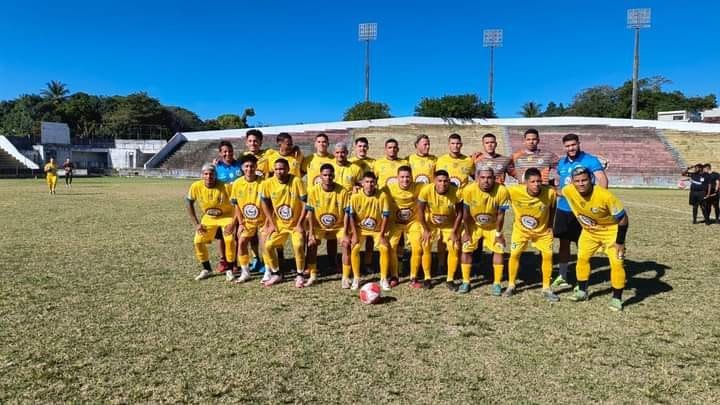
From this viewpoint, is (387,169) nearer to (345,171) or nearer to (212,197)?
(345,171)

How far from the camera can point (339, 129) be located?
4872 centimetres

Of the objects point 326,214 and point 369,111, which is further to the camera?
point 369,111

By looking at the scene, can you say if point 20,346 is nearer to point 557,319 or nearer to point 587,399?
point 587,399

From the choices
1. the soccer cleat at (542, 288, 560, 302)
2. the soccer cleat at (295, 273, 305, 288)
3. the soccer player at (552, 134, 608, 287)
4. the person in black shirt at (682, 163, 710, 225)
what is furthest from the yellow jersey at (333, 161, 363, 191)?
the person in black shirt at (682, 163, 710, 225)

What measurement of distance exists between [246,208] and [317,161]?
140 cm

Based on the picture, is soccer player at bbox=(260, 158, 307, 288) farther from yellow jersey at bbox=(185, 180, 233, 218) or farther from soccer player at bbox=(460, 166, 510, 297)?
soccer player at bbox=(460, 166, 510, 297)

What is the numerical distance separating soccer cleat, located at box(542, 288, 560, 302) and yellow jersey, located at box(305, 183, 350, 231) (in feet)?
9.02

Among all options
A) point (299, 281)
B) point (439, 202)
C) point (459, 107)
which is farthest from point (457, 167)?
point (459, 107)

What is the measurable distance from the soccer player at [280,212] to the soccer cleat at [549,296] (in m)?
3.17

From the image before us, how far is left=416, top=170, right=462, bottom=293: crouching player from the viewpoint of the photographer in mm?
5965

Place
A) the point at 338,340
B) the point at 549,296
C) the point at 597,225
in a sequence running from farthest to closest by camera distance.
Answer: the point at 549,296
the point at 597,225
the point at 338,340

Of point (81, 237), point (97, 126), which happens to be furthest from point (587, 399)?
point (97, 126)

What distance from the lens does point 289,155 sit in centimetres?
716

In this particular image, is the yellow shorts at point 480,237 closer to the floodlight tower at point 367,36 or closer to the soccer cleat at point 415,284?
the soccer cleat at point 415,284
